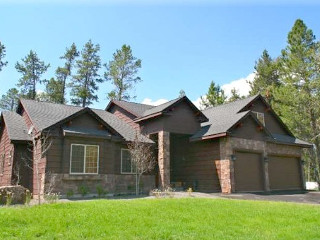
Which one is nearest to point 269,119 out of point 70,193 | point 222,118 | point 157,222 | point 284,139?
point 284,139

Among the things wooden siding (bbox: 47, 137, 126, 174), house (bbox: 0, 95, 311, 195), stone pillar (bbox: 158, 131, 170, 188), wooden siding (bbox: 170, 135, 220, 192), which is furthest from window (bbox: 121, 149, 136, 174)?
wooden siding (bbox: 170, 135, 220, 192)

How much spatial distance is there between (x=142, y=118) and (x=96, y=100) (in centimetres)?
2666

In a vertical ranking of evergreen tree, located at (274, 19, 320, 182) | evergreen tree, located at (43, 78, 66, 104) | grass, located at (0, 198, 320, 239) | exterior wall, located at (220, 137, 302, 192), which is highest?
evergreen tree, located at (43, 78, 66, 104)

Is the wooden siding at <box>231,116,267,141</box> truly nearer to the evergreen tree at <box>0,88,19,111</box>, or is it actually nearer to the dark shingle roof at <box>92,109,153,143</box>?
the dark shingle roof at <box>92,109,153,143</box>

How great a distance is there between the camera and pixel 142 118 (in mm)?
21359

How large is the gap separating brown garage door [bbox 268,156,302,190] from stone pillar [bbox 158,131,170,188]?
287 inches

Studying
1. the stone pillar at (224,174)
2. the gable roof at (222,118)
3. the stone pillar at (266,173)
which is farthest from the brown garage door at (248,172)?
the gable roof at (222,118)

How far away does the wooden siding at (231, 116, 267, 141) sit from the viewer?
64.3 feet

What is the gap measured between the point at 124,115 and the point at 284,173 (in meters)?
12.5

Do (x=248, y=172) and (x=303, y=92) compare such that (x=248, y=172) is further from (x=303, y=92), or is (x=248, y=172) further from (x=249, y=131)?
(x=303, y=92)

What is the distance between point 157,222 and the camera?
27.6ft

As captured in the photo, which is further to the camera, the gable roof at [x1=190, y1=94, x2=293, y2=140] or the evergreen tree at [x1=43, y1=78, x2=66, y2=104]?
the evergreen tree at [x1=43, y1=78, x2=66, y2=104]

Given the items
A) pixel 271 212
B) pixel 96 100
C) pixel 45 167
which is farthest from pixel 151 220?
pixel 96 100

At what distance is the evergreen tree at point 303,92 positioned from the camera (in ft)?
99.5
